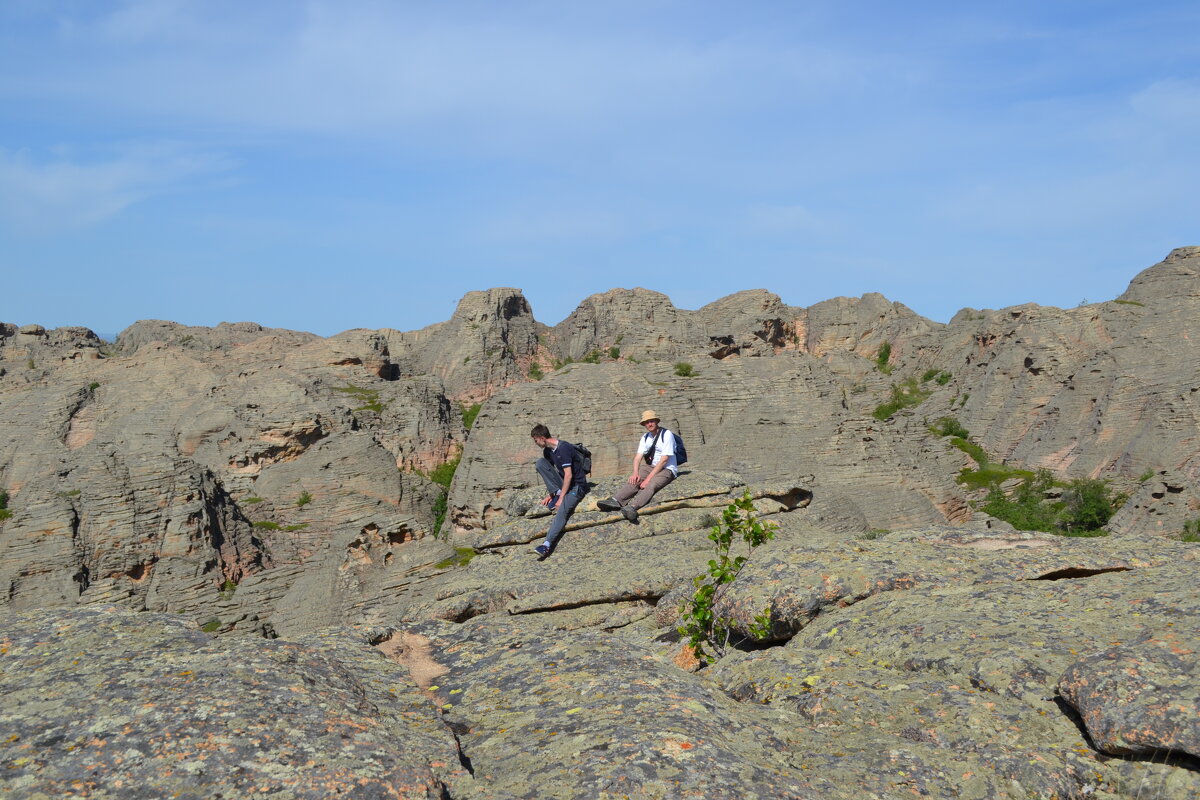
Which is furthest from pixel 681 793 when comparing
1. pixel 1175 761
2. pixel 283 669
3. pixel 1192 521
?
pixel 1192 521

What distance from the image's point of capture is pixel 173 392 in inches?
2388

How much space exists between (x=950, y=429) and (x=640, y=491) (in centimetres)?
4509

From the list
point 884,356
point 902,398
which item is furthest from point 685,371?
point 884,356

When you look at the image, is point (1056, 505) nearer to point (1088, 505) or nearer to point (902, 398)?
point (1088, 505)

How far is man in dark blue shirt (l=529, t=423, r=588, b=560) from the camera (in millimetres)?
13633

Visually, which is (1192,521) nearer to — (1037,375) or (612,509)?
(612,509)

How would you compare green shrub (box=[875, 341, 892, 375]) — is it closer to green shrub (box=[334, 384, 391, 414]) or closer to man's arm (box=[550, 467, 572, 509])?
green shrub (box=[334, 384, 391, 414])

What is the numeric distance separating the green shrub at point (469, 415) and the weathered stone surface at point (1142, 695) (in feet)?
173

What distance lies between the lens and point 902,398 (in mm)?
66312

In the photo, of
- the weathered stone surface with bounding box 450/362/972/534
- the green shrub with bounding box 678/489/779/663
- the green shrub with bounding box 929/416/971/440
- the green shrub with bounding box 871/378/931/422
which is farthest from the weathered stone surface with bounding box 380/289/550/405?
the green shrub with bounding box 678/489/779/663

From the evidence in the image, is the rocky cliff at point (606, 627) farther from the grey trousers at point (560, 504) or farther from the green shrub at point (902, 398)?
the green shrub at point (902, 398)

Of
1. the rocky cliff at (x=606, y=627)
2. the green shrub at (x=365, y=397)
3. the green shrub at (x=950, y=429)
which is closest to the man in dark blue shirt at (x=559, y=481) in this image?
the rocky cliff at (x=606, y=627)

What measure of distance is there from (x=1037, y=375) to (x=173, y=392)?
158 ft

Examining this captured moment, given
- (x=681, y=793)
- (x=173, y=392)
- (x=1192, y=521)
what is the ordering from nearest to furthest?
(x=681, y=793), (x=1192, y=521), (x=173, y=392)
